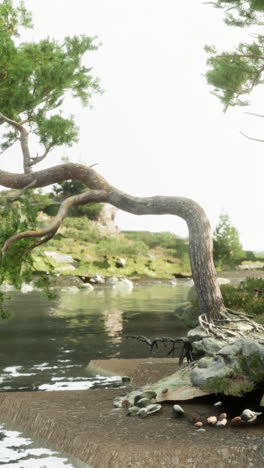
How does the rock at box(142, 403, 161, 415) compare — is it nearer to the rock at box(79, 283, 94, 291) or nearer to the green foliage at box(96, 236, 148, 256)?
the rock at box(79, 283, 94, 291)

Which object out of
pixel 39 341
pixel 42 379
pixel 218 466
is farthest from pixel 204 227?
pixel 39 341

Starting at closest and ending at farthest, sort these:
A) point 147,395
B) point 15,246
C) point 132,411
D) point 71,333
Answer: point 132,411
point 147,395
point 15,246
point 71,333

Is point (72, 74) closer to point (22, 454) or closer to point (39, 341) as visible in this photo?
point (39, 341)

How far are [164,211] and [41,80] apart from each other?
4664 mm

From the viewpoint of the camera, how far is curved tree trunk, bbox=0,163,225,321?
35.7 ft

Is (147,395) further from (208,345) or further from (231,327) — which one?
(231,327)

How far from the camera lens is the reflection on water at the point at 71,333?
12.1 metres

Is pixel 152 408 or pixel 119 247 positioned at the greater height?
pixel 119 247

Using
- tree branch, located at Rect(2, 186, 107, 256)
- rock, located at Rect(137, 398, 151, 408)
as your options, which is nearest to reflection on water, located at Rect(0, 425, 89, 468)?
rock, located at Rect(137, 398, 151, 408)

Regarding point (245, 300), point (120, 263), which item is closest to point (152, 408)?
point (245, 300)

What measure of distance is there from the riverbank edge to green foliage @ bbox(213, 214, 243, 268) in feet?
123

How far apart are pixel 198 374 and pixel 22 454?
2.48 meters

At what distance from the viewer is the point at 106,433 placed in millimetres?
7367

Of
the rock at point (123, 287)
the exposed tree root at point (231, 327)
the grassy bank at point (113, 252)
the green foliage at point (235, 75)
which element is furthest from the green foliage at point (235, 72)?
the grassy bank at point (113, 252)
